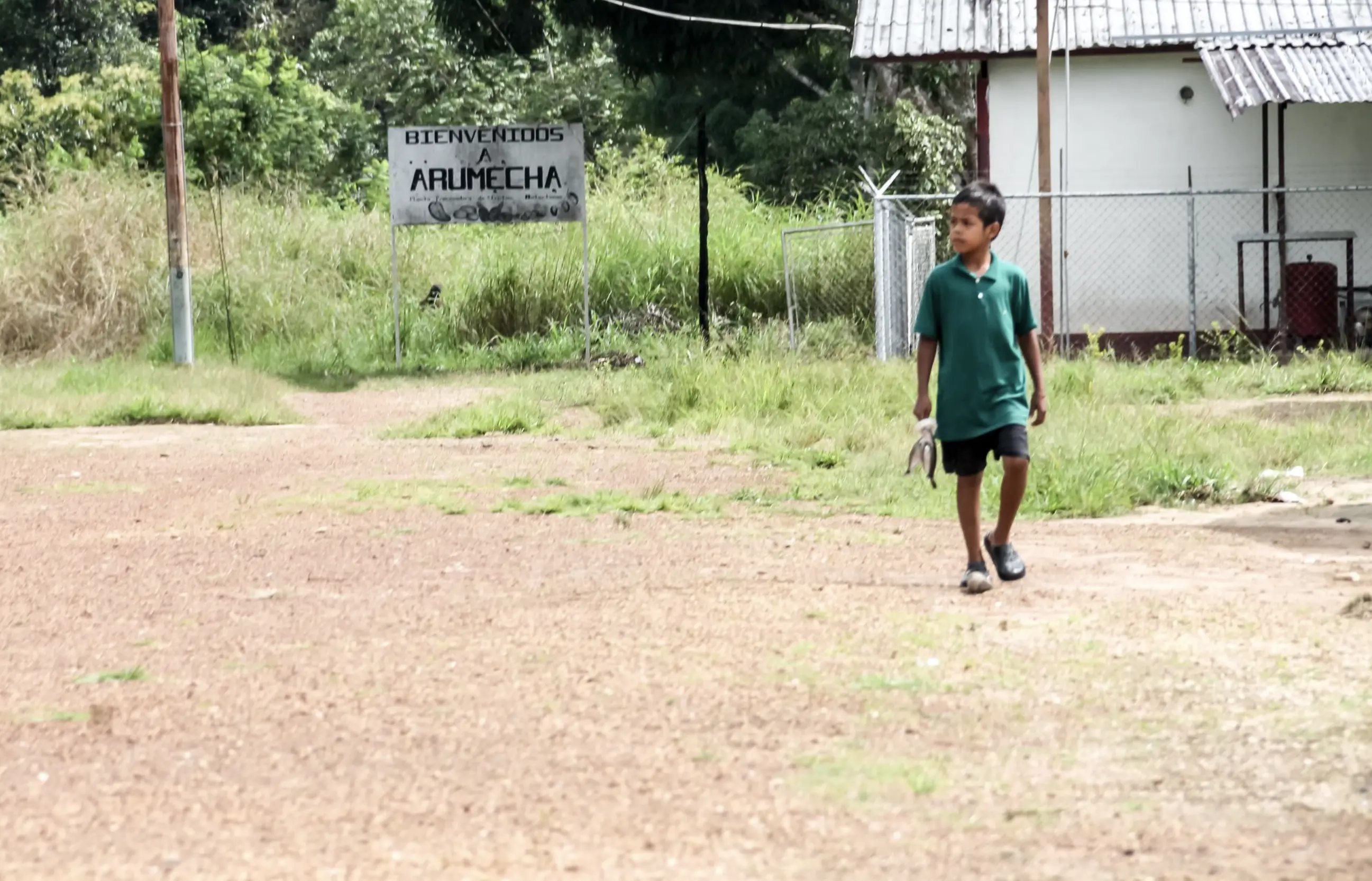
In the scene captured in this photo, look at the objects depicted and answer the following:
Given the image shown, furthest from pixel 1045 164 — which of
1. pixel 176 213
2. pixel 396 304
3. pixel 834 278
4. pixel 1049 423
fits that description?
pixel 176 213

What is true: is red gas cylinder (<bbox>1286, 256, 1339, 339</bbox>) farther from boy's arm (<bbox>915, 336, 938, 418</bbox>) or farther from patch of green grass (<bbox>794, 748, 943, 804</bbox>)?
patch of green grass (<bbox>794, 748, 943, 804</bbox>)

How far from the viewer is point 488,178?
1997cm

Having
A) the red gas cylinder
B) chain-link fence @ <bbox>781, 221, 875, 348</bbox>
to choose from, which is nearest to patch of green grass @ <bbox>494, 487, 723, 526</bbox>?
chain-link fence @ <bbox>781, 221, 875, 348</bbox>

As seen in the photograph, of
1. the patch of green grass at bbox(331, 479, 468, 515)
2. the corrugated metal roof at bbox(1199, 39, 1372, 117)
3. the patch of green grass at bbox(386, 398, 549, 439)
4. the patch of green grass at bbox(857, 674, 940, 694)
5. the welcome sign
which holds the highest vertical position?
the corrugated metal roof at bbox(1199, 39, 1372, 117)

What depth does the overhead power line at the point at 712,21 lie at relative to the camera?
2717cm

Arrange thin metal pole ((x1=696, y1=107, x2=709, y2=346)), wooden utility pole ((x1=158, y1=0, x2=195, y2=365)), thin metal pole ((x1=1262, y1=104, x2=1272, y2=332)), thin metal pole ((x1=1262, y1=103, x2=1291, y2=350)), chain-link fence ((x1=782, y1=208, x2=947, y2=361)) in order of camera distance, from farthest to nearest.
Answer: thin metal pole ((x1=1262, y1=104, x2=1272, y2=332)) < wooden utility pole ((x1=158, y1=0, x2=195, y2=365)) < thin metal pole ((x1=1262, y1=103, x2=1291, y2=350)) < thin metal pole ((x1=696, y1=107, x2=709, y2=346)) < chain-link fence ((x1=782, y1=208, x2=947, y2=361))

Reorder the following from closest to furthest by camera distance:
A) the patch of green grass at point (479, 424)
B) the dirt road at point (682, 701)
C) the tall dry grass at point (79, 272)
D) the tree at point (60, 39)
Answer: the dirt road at point (682, 701)
the patch of green grass at point (479, 424)
the tall dry grass at point (79, 272)
the tree at point (60, 39)

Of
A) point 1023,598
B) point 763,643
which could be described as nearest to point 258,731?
point 763,643

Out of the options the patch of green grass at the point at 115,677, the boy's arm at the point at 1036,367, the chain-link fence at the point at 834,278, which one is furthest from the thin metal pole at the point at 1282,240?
the patch of green grass at the point at 115,677

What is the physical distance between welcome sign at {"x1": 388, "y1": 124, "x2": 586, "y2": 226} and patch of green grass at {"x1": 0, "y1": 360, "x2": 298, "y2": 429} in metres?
2.67

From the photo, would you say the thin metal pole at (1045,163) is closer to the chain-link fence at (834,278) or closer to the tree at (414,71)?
the chain-link fence at (834,278)

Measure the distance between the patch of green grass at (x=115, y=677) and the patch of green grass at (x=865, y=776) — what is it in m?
2.15

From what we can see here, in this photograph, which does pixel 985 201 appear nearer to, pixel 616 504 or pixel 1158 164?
pixel 616 504

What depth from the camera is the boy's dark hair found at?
6730mm
